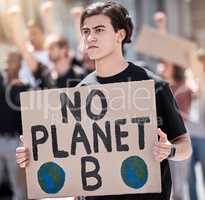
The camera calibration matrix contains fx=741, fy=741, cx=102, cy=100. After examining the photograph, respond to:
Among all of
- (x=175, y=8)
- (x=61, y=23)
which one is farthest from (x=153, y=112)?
(x=61, y=23)

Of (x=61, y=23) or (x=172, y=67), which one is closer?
(x=172, y=67)

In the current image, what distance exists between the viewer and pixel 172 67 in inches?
267

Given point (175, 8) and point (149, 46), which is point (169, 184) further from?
point (175, 8)

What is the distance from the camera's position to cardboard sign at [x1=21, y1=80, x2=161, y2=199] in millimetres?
3088

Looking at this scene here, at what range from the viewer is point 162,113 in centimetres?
319

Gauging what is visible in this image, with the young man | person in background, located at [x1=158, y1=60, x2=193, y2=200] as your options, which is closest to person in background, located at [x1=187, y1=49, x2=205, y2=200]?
person in background, located at [x1=158, y1=60, x2=193, y2=200]

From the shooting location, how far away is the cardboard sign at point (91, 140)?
10.1 ft

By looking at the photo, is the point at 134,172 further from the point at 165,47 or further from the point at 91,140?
the point at 165,47

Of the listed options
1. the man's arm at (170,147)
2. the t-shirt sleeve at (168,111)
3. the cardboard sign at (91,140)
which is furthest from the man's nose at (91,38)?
the man's arm at (170,147)

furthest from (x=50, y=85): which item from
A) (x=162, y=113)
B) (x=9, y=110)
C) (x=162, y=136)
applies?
(x=162, y=136)

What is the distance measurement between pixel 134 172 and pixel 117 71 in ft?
1.45

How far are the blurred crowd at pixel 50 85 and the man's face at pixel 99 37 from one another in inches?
118

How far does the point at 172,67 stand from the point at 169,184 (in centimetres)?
369

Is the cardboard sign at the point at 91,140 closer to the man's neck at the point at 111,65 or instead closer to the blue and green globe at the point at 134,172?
the blue and green globe at the point at 134,172
